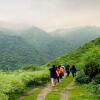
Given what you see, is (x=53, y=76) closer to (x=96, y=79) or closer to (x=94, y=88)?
(x=96, y=79)

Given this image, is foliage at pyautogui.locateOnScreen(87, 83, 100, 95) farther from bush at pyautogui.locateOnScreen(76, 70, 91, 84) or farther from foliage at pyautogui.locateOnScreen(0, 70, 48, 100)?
foliage at pyautogui.locateOnScreen(0, 70, 48, 100)

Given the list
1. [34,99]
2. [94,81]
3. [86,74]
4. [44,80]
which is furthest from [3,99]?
[44,80]

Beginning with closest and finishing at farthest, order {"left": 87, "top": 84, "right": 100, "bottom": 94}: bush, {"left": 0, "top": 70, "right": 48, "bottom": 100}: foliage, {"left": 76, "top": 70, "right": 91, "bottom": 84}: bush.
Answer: {"left": 0, "top": 70, "right": 48, "bottom": 100}: foliage
{"left": 87, "top": 84, "right": 100, "bottom": 94}: bush
{"left": 76, "top": 70, "right": 91, "bottom": 84}: bush

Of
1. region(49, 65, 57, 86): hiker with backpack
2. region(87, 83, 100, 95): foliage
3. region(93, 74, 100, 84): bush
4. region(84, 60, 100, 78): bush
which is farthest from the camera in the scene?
region(49, 65, 57, 86): hiker with backpack

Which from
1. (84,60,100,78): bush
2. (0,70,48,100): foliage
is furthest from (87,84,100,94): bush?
(0,70,48,100): foliage

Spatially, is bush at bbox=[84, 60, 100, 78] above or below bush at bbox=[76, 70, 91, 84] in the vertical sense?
above

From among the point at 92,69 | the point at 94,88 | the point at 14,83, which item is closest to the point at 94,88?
the point at 94,88

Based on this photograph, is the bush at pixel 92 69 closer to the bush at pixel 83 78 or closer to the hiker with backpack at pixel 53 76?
the bush at pixel 83 78

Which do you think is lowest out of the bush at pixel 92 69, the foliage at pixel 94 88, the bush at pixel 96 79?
the foliage at pixel 94 88

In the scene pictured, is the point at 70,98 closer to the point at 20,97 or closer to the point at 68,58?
the point at 20,97

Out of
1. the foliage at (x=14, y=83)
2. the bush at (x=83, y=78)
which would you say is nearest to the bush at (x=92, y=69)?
the bush at (x=83, y=78)

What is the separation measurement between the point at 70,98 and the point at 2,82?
19.6ft

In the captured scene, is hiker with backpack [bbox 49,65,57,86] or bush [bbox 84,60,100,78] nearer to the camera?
bush [bbox 84,60,100,78]

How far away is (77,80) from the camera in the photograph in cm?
4478
